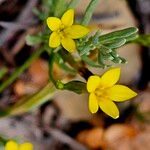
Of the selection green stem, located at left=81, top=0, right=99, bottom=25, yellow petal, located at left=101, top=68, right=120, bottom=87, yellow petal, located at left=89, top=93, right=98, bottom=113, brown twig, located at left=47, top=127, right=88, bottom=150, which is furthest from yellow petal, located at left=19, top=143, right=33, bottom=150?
brown twig, located at left=47, top=127, right=88, bottom=150

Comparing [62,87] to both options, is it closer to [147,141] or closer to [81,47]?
[81,47]

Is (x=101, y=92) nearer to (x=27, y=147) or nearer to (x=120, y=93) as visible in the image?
(x=120, y=93)

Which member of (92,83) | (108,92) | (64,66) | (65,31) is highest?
(65,31)

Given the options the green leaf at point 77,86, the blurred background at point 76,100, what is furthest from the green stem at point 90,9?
the blurred background at point 76,100

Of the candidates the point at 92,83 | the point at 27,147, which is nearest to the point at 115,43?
the point at 92,83

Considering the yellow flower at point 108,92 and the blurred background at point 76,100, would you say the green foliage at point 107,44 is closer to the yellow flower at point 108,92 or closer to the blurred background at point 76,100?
the yellow flower at point 108,92

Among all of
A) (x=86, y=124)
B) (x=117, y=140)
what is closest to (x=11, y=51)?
(x=86, y=124)

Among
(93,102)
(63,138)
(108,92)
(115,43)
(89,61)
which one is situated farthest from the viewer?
(63,138)
